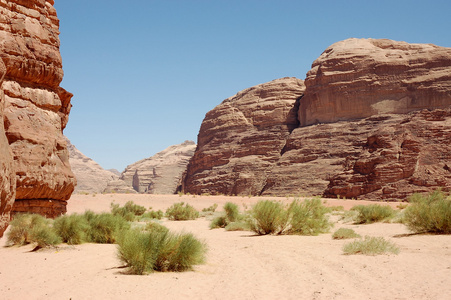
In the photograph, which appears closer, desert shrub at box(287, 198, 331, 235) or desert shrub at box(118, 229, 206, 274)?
desert shrub at box(118, 229, 206, 274)

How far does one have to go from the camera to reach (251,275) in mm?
7406

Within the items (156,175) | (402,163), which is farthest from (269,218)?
(156,175)

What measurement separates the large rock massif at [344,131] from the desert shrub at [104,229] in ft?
106

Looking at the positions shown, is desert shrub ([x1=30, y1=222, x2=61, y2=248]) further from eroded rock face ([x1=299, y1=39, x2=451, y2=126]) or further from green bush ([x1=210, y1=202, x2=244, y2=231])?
eroded rock face ([x1=299, y1=39, x2=451, y2=126])

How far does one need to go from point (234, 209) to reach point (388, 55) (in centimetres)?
4783

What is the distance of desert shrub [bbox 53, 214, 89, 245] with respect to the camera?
1162 centimetres

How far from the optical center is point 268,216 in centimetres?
1387

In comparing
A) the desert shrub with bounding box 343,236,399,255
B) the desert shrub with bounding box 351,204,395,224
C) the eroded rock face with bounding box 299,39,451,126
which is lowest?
the desert shrub with bounding box 343,236,399,255

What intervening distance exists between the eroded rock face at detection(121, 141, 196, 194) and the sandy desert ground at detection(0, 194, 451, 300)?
82608mm

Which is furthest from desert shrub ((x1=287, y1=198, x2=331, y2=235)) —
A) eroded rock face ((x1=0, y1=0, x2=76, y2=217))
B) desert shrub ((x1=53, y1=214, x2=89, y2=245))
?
eroded rock face ((x1=0, y1=0, x2=76, y2=217))

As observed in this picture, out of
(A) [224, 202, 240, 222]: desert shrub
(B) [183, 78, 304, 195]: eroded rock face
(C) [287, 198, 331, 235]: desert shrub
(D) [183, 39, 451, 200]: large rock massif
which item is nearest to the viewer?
(C) [287, 198, 331, 235]: desert shrub

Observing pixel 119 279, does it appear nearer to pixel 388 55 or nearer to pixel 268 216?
pixel 268 216

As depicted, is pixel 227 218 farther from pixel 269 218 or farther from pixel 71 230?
pixel 71 230

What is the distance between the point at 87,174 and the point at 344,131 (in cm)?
9841
